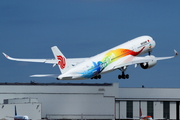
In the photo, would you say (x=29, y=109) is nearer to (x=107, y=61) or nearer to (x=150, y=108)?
(x=107, y=61)

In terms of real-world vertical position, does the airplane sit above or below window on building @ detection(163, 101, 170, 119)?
above

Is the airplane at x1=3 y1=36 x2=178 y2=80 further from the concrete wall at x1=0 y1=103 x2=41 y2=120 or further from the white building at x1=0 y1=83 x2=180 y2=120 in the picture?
the concrete wall at x1=0 y1=103 x2=41 y2=120

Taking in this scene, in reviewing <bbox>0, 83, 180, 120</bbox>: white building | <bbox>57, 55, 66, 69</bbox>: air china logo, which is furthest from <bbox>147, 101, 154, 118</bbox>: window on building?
<bbox>57, 55, 66, 69</bbox>: air china logo

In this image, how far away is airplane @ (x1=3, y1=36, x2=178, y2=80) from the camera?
146 m

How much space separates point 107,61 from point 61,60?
9.39 metres

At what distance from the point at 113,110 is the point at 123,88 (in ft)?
21.7

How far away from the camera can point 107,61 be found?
15138 cm

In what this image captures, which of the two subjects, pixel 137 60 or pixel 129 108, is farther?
pixel 129 108

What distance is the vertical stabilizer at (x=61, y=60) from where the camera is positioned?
146 m

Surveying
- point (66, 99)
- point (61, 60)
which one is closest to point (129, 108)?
point (66, 99)

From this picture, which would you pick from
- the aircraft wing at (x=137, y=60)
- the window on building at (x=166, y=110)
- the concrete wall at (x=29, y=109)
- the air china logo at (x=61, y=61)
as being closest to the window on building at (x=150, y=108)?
the window on building at (x=166, y=110)

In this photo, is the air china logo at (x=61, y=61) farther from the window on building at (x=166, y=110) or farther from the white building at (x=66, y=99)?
the window on building at (x=166, y=110)

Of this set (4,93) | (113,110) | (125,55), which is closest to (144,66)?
(125,55)

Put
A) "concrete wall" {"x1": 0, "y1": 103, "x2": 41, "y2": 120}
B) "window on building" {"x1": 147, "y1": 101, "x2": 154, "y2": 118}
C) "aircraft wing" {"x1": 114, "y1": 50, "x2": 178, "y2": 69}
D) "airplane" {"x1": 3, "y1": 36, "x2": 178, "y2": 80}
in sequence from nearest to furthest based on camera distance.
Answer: "airplane" {"x1": 3, "y1": 36, "x2": 178, "y2": 80}, "aircraft wing" {"x1": 114, "y1": 50, "x2": 178, "y2": 69}, "concrete wall" {"x1": 0, "y1": 103, "x2": 41, "y2": 120}, "window on building" {"x1": 147, "y1": 101, "x2": 154, "y2": 118}
